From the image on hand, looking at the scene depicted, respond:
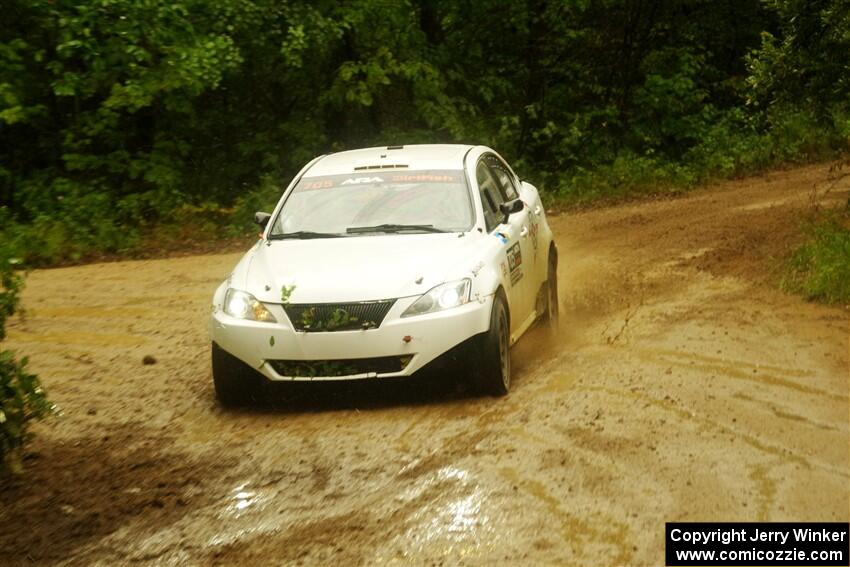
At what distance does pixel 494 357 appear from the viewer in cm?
829

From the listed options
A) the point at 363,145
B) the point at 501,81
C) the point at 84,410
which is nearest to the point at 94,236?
the point at 363,145

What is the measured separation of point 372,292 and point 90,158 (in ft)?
42.1

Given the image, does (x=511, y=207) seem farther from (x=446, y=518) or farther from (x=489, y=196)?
(x=446, y=518)

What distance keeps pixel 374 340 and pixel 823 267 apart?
5.12 metres

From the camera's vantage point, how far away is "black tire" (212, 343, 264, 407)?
27.8 feet

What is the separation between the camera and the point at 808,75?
1389cm

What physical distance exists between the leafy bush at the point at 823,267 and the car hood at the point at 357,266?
11.9 ft

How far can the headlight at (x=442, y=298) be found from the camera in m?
8.24

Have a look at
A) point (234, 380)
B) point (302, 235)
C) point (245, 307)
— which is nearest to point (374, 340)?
point (245, 307)

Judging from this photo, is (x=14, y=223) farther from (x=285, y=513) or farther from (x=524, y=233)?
(x=285, y=513)

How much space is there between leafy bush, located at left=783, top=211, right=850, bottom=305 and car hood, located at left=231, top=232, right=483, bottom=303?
11.9ft

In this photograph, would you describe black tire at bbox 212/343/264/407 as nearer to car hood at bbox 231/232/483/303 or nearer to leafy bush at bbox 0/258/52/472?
car hood at bbox 231/232/483/303

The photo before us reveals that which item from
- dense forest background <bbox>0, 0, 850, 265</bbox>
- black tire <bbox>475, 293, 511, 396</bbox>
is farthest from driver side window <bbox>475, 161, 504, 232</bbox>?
dense forest background <bbox>0, 0, 850, 265</bbox>

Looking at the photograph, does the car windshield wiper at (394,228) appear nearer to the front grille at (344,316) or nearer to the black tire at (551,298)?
the front grille at (344,316)
